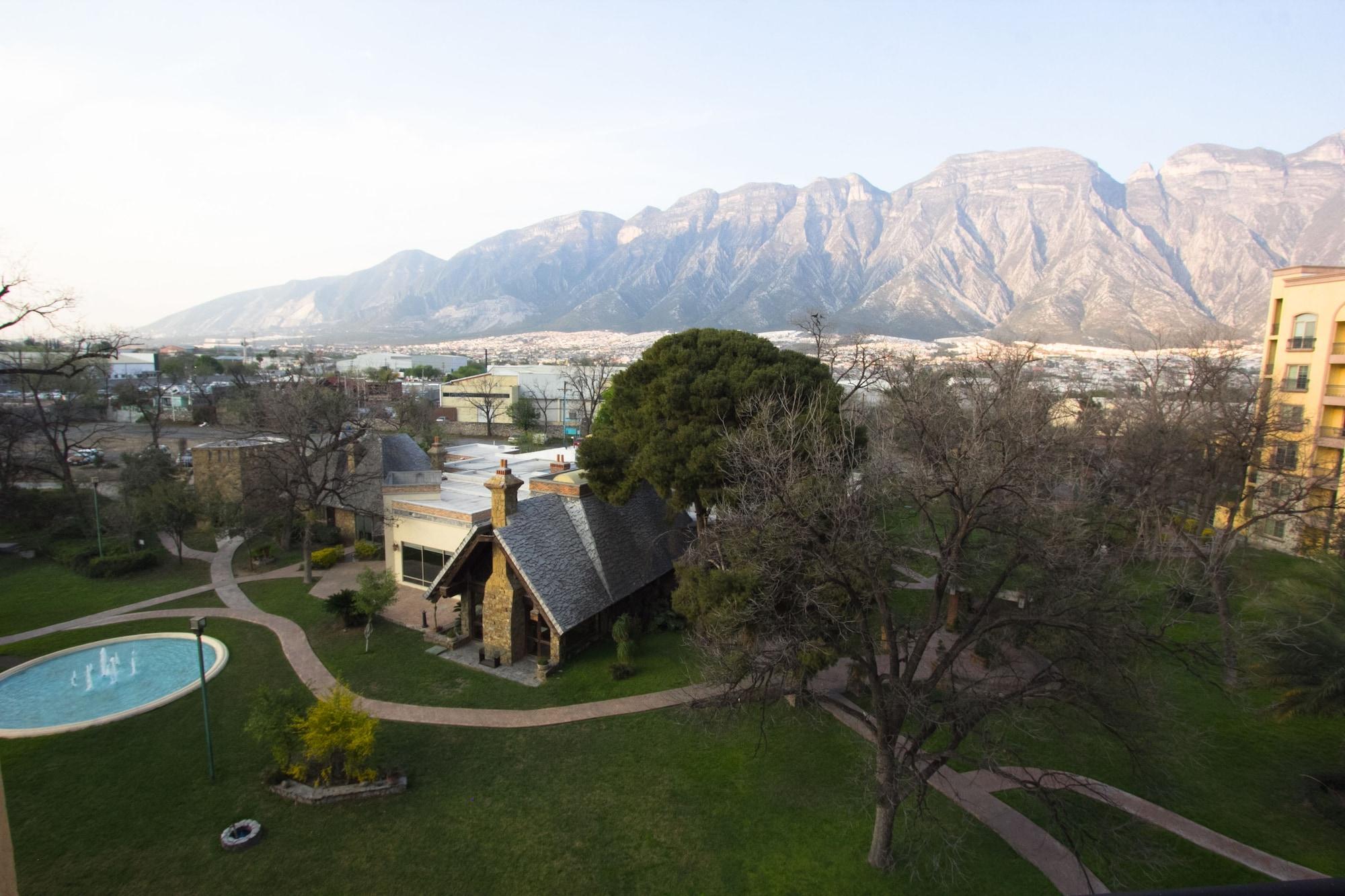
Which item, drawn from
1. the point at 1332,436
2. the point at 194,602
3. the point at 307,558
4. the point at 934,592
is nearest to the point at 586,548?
the point at 934,592

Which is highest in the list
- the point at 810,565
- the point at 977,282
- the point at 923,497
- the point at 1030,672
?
the point at 977,282

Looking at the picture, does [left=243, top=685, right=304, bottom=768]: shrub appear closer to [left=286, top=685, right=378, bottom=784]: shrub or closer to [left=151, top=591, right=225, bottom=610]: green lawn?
[left=286, top=685, right=378, bottom=784]: shrub

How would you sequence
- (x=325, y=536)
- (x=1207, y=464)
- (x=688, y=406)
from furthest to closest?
(x=325, y=536), (x=688, y=406), (x=1207, y=464)

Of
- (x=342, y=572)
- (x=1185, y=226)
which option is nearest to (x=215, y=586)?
(x=342, y=572)

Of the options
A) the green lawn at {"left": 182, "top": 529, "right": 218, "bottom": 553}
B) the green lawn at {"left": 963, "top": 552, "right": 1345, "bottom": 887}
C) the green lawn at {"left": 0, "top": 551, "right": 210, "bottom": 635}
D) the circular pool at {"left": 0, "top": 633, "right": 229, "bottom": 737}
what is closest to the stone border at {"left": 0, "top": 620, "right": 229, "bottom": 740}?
the circular pool at {"left": 0, "top": 633, "right": 229, "bottom": 737}

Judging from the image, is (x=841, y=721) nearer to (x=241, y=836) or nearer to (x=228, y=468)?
(x=241, y=836)

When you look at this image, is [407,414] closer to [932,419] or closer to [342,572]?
[342,572]

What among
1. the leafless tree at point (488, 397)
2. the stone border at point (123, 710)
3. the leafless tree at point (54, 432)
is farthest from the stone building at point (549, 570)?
the leafless tree at point (488, 397)
